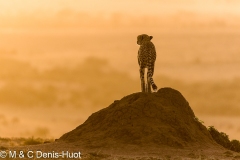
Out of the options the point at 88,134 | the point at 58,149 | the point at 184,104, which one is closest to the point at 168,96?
the point at 184,104

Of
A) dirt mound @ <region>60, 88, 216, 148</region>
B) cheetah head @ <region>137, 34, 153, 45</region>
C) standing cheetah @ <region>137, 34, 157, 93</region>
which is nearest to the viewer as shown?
dirt mound @ <region>60, 88, 216, 148</region>

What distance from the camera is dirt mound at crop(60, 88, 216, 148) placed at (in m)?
21.8

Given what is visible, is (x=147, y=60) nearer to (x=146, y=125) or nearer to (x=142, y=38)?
(x=142, y=38)

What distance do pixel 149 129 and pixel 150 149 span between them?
1.19 meters

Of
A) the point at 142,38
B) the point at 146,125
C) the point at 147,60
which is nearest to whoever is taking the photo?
the point at 146,125

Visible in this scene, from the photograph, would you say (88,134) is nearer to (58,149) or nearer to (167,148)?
(58,149)

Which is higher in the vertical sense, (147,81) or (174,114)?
(147,81)

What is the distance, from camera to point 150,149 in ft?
68.8

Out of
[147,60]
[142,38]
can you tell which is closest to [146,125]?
[147,60]

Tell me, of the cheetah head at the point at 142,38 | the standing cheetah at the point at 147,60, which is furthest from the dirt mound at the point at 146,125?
the cheetah head at the point at 142,38

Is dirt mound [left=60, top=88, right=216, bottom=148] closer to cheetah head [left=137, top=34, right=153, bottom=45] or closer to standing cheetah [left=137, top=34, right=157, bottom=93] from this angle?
standing cheetah [left=137, top=34, right=157, bottom=93]

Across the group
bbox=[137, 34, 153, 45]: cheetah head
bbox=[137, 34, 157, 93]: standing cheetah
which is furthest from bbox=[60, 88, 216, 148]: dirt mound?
bbox=[137, 34, 153, 45]: cheetah head

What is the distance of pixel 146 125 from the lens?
22078mm

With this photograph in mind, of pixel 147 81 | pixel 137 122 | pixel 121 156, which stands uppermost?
pixel 147 81
